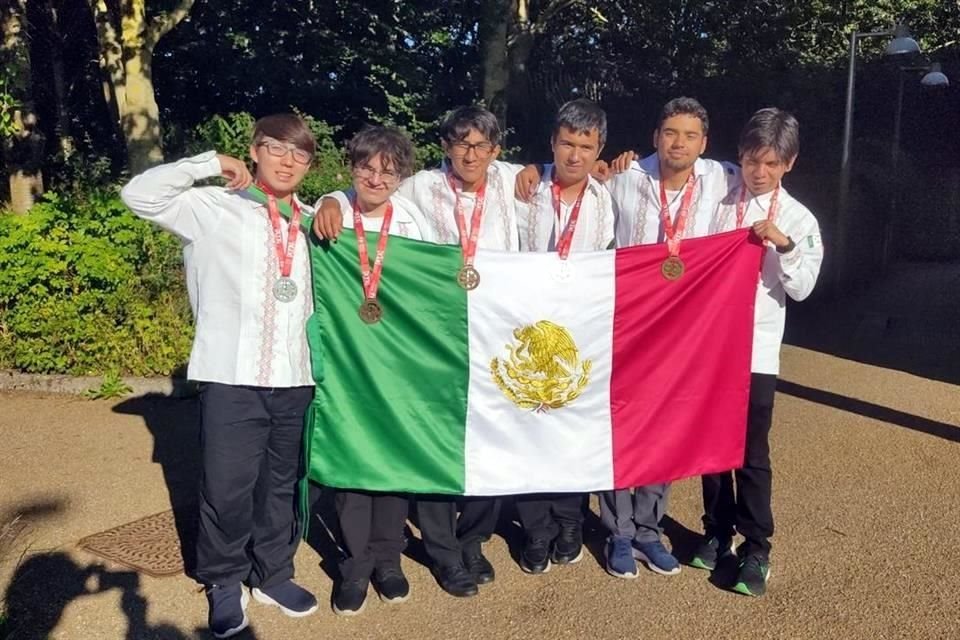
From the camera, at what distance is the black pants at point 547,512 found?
428cm

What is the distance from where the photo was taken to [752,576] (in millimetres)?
4016

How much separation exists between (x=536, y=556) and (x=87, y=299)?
4747mm

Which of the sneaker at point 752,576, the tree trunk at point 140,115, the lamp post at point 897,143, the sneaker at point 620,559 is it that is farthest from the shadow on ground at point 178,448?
the lamp post at point 897,143

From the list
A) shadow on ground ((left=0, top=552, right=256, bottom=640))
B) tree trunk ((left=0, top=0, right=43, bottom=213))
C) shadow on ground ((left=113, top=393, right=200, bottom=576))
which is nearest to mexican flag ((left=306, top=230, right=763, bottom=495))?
shadow on ground ((left=0, top=552, right=256, bottom=640))

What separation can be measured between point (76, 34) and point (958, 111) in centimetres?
1709

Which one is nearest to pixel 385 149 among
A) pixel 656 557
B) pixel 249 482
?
pixel 249 482

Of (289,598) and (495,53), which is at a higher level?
(495,53)

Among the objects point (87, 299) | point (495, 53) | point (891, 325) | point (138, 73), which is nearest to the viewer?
point (87, 299)

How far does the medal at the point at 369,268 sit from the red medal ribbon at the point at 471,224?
288 mm

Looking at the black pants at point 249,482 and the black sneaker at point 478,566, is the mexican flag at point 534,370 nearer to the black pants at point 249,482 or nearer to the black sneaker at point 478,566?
the black pants at point 249,482

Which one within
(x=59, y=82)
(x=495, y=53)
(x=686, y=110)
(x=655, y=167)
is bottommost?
(x=655, y=167)

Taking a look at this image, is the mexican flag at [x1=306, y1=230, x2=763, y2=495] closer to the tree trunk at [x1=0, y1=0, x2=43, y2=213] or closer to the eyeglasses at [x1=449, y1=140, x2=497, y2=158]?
the eyeglasses at [x1=449, y1=140, x2=497, y2=158]

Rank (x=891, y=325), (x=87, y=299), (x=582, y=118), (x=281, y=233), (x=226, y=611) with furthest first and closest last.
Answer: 1. (x=891, y=325)
2. (x=87, y=299)
3. (x=582, y=118)
4. (x=226, y=611)
5. (x=281, y=233)

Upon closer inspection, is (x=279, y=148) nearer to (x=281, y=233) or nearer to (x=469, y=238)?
(x=281, y=233)
